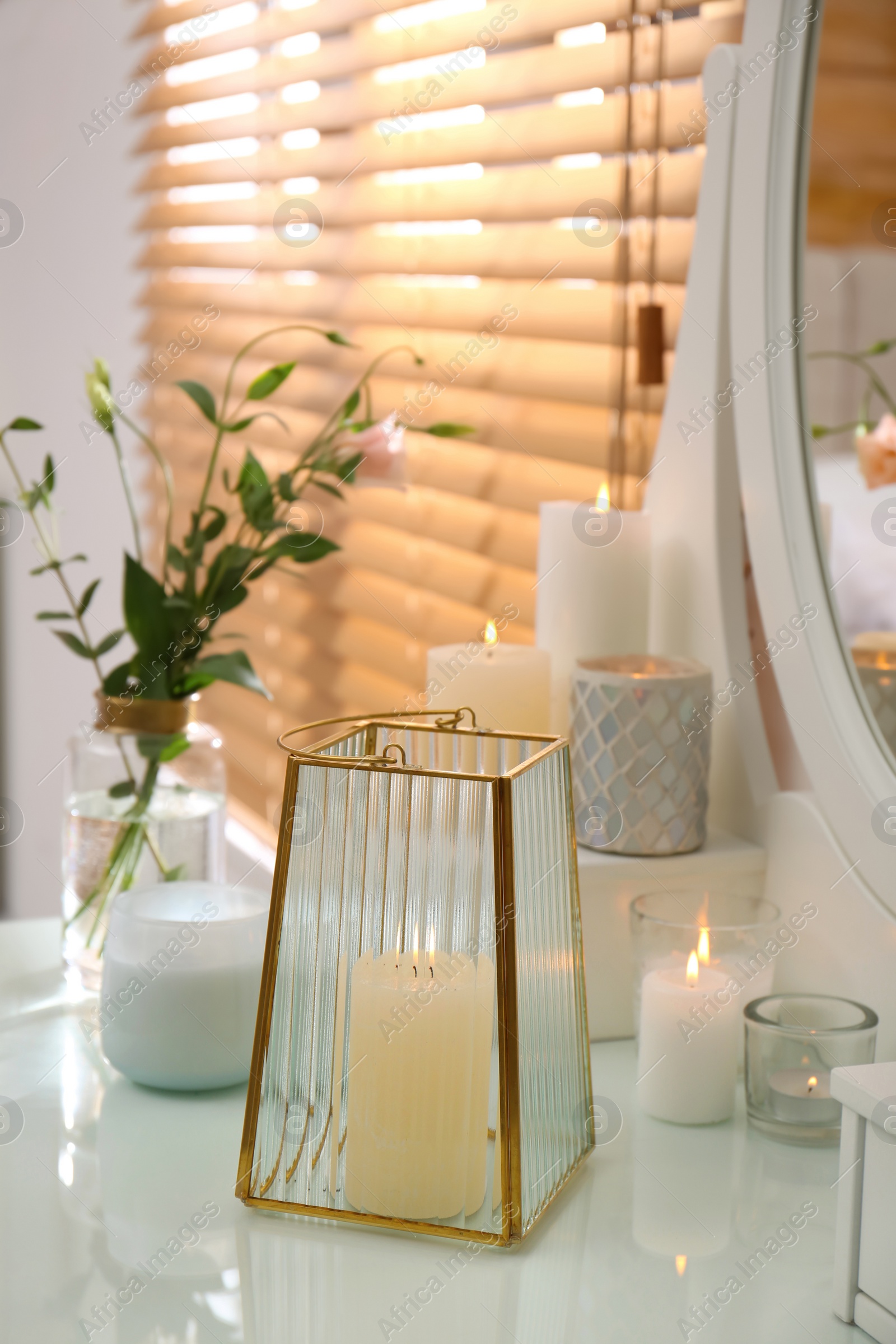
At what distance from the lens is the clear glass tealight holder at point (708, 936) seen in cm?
69

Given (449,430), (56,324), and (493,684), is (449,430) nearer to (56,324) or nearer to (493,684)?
(493,684)

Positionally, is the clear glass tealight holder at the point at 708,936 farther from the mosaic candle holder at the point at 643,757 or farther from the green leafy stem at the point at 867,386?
the green leafy stem at the point at 867,386

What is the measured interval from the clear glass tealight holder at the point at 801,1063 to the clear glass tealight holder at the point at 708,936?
1.0 inches

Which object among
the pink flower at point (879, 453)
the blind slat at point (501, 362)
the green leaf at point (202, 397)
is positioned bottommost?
the pink flower at point (879, 453)

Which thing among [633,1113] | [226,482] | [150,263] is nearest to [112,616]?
[150,263]

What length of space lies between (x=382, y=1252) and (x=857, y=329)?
50 centimetres

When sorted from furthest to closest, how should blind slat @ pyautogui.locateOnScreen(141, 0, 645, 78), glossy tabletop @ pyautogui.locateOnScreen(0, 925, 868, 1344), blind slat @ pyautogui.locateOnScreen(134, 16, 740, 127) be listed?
blind slat @ pyautogui.locateOnScreen(141, 0, 645, 78) < blind slat @ pyautogui.locateOnScreen(134, 16, 740, 127) < glossy tabletop @ pyautogui.locateOnScreen(0, 925, 868, 1344)

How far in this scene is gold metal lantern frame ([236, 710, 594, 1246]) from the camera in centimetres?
56

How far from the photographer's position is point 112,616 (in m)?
2.17

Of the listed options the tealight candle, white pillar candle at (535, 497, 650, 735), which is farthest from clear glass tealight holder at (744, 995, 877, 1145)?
white pillar candle at (535, 497, 650, 735)

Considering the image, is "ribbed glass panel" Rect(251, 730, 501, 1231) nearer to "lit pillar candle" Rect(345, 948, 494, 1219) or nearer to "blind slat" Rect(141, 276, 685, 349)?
"lit pillar candle" Rect(345, 948, 494, 1219)

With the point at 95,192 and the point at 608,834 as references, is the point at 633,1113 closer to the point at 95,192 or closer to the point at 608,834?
the point at 608,834

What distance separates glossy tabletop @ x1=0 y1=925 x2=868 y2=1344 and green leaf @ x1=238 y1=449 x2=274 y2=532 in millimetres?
398

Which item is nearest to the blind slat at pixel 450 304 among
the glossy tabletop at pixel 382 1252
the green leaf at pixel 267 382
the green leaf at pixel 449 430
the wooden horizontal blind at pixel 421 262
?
the wooden horizontal blind at pixel 421 262
